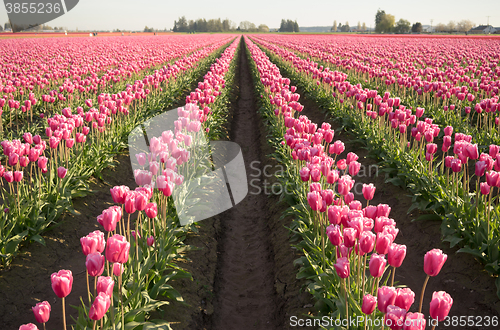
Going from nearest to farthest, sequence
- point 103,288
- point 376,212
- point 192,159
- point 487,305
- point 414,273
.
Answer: point 103,288, point 376,212, point 487,305, point 414,273, point 192,159

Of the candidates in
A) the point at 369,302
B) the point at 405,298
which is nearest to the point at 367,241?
the point at 369,302

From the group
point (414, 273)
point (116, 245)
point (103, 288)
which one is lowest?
point (414, 273)

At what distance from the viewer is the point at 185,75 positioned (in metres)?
19.1

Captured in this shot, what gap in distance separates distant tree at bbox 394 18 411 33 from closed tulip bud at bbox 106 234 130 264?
403 ft

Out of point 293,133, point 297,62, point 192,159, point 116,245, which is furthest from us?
point 297,62

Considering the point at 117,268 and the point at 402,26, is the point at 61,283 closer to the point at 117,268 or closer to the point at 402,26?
the point at 117,268

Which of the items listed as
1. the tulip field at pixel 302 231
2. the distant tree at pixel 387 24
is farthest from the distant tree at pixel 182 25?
the tulip field at pixel 302 231

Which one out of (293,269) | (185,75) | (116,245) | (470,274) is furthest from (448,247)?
(185,75)

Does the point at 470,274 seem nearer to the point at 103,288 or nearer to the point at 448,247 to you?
the point at 448,247

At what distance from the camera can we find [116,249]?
2.46 metres

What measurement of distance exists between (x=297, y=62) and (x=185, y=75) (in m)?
6.01

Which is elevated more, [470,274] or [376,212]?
[376,212]

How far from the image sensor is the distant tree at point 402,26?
355 ft

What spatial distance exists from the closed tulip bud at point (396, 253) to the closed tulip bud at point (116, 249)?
1810 millimetres
